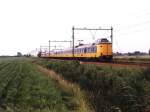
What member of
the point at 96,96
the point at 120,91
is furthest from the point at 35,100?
the point at 120,91

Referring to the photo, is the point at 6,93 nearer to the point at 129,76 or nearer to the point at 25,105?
the point at 25,105

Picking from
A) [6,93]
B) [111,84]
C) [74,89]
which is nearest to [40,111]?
[111,84]

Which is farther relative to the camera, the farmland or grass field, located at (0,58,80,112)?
grass field, located at (0,58,80,112)

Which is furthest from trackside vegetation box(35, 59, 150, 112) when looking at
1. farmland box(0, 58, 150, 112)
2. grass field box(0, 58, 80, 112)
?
grass field box(0, 58, 80, 112)

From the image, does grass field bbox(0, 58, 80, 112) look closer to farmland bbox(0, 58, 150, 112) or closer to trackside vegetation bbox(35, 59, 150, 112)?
farmland bbox(0, 58, 150, 112)

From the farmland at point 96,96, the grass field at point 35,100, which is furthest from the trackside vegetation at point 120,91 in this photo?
the grass field at point 35,100

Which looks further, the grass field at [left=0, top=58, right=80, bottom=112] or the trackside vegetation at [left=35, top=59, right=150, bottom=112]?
the grass field at [left=0, top=58, right=80, bottom=112]

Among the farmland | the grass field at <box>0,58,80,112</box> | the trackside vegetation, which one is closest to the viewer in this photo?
the trackside vegetation

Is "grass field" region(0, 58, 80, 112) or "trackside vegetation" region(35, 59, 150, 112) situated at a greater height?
"trackside vegetation" region(35, 59, 150, 112)

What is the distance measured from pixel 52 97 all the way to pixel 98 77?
11.1 ft

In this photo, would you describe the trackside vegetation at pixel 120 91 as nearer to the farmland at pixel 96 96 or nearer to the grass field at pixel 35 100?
the farmland at pixel 96 96

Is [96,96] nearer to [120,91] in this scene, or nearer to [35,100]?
[120,91]

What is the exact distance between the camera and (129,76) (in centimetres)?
2255

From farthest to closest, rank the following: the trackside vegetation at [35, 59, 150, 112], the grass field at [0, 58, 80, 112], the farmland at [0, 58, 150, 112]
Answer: the grass field at [0, 58, 80, 112] → the farmland at [0, 58, 150, 112] → the trackside vegetation at [35, 59, 150, 112]
